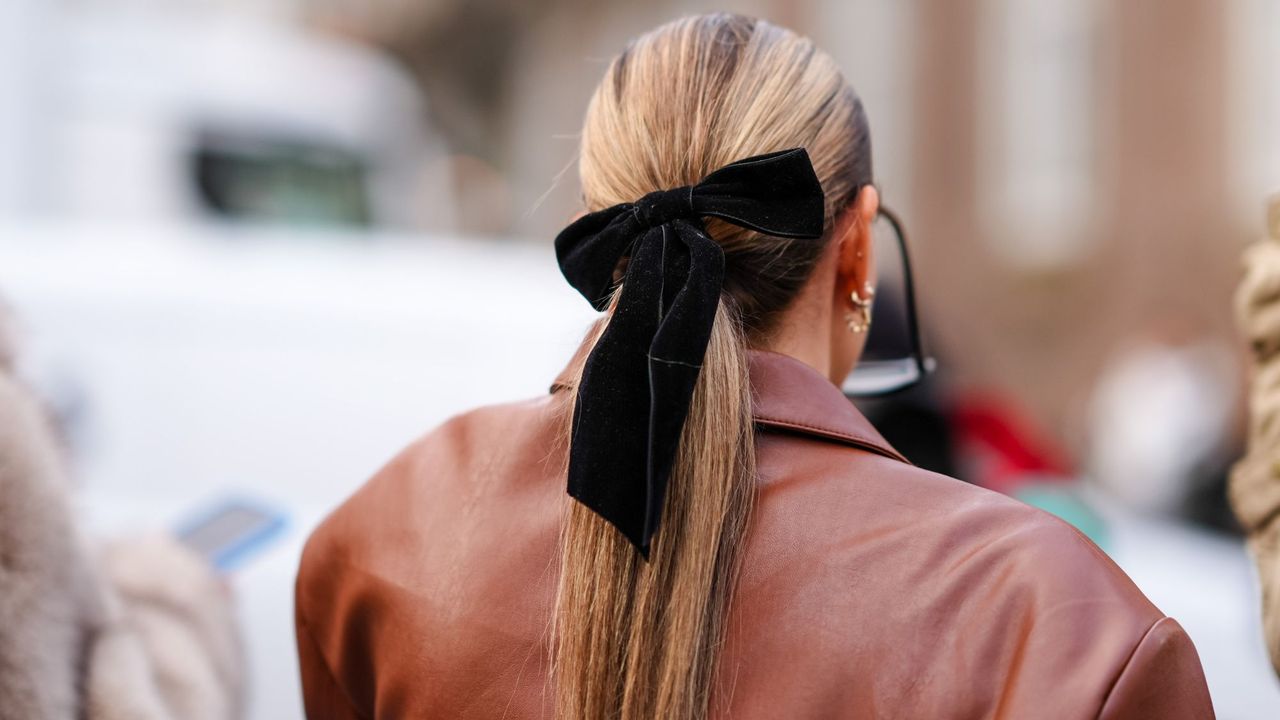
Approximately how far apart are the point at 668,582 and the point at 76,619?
0.86 metres

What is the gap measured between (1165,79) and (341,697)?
30.3 ft

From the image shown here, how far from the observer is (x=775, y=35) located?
4.57 ft

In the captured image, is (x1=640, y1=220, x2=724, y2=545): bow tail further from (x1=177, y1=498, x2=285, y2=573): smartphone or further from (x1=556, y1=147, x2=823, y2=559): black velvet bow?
(x1=177, y1=498, x2=285, y2=573): smartphone

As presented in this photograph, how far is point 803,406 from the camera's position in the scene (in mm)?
1269

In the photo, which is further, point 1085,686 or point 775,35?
point 775,35

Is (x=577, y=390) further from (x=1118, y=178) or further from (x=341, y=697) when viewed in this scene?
(x=1118, y=178)

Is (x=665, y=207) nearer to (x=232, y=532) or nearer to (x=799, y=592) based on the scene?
(x=799, y=592)

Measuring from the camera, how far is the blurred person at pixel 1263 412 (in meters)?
1.48

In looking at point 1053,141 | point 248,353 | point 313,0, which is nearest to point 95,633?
point 248,353

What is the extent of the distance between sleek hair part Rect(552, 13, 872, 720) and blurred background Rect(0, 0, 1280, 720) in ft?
0.67

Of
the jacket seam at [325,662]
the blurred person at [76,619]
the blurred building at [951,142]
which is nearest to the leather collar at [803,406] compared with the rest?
the jacket seam at [325,662]

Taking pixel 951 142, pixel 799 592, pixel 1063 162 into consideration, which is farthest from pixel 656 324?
pixel 951 142

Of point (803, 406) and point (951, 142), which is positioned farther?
point (951, 142)

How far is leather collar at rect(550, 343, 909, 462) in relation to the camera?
125cm
